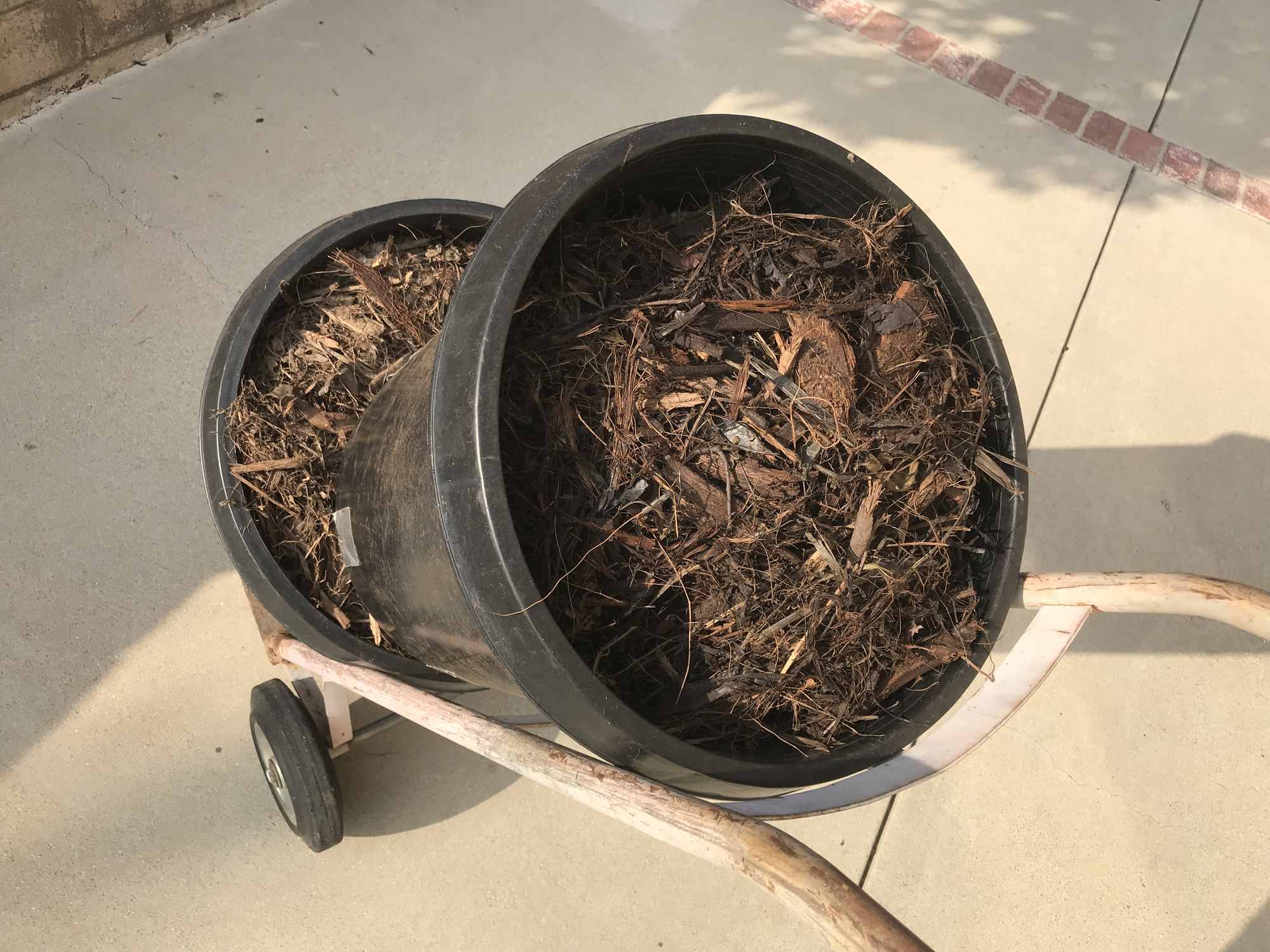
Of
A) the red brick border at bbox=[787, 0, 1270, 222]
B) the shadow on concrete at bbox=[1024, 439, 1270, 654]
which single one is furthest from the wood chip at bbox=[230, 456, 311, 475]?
the red brick border at bbox=[787, 0, 1270, 222]

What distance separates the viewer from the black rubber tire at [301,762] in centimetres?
142

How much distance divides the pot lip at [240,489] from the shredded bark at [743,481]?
587 mm

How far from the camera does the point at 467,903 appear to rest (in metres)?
1.63

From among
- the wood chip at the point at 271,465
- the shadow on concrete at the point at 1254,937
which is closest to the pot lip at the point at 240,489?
the wood chip at the point at 271,465

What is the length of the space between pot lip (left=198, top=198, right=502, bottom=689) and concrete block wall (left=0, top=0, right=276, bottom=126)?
47.2 inches

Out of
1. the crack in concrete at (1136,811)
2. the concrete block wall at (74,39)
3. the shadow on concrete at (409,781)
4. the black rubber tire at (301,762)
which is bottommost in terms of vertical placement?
the crack in concrete at (1136,811)

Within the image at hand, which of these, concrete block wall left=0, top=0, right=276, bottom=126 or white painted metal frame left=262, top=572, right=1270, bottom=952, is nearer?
white painted metal frame left=262, top=572, right=1270, bottom=952

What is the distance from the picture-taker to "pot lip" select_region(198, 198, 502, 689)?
1.27 m

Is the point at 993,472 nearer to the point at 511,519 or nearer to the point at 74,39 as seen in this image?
the point at 511,519

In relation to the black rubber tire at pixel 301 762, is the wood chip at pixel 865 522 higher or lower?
higher

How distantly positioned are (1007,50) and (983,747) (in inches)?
85.6

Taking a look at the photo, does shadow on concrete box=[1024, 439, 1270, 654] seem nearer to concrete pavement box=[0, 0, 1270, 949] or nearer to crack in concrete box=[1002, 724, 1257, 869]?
concrete pavement box=[0, 0, 1270, 949]

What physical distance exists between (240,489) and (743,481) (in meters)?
0.84

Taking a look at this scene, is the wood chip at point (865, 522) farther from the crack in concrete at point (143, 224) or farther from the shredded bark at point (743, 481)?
the crack in concrete at point (143, 224)
